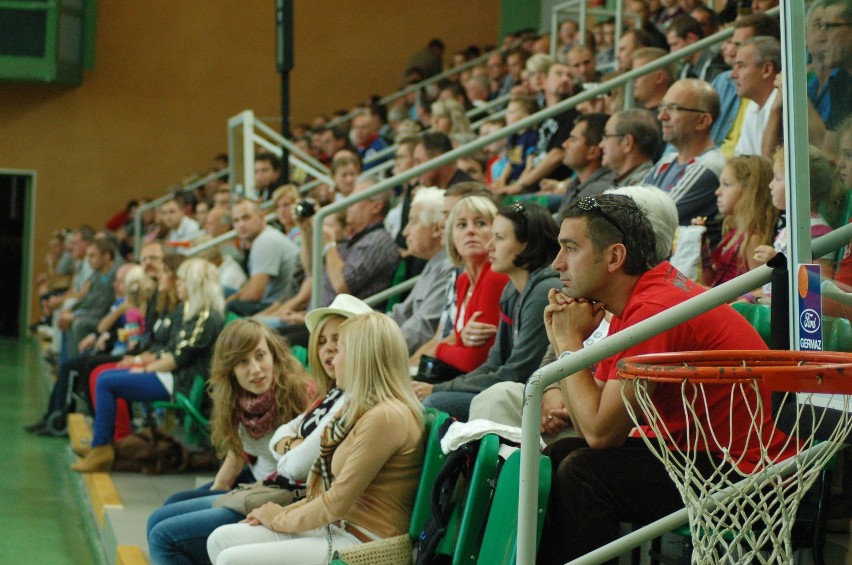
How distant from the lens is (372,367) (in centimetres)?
374

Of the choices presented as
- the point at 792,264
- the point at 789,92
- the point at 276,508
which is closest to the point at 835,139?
the point at 789,92

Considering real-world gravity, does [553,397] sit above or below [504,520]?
above

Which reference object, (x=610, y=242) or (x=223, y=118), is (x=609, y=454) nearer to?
(x=610, y=242)

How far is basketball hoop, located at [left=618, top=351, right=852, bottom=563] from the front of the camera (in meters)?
2.41

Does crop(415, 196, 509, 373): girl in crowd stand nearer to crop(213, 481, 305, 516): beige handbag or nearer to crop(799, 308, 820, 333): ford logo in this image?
crop(213, 481, 305, 516): beige handbag

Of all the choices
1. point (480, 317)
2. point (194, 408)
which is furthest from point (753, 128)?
point (194, 408)

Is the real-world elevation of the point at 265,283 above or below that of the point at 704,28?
below

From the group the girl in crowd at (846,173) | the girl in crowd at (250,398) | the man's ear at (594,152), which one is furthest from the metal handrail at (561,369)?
the man's ear at (594,152)

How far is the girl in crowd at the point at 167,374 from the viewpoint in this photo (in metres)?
6.95

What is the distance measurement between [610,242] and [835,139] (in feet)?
2.04

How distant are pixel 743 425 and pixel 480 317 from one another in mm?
1943

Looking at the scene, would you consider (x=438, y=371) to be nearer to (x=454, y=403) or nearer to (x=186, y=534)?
(x=454, y=403)

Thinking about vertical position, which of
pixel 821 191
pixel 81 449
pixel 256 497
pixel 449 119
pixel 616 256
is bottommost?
pixel 81 449

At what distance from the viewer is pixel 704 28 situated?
8.23 metres
